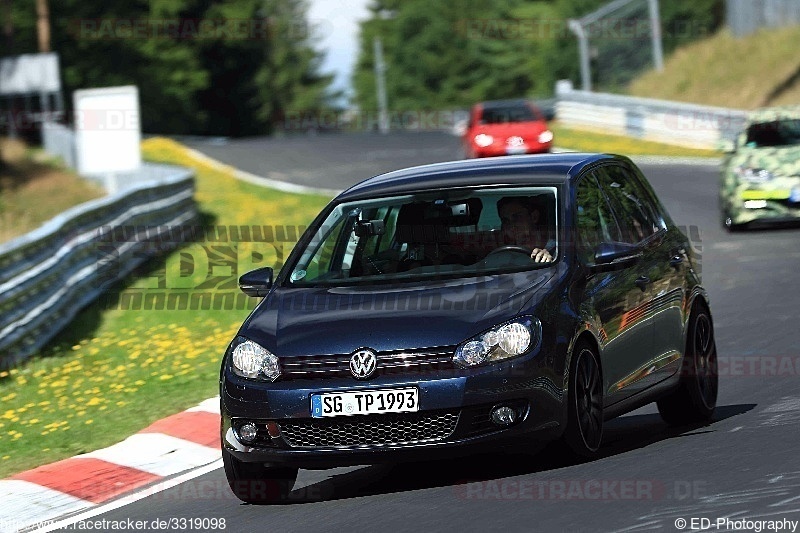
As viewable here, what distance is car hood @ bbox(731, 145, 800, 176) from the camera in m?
20.0

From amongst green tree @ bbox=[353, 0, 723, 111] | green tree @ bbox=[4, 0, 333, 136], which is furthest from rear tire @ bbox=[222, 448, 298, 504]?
green tree @ bbox=[353, 0, 723, 111]

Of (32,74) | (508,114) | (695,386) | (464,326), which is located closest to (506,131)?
(508,114)

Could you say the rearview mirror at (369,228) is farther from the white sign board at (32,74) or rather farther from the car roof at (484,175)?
the white sign board at (32,74)

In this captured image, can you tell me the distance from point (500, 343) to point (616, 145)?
32.4 m

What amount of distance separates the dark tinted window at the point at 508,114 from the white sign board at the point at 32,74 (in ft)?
88.2

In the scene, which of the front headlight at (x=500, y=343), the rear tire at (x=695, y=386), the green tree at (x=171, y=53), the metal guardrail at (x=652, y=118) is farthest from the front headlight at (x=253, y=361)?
the green tree at (x=171, y=53)

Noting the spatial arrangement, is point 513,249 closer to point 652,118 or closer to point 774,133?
point 774,133

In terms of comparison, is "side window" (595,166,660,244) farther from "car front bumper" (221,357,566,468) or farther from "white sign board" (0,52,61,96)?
"white sign board" (0,52,61,96)

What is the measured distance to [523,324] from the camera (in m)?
7.54

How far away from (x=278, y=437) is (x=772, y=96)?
124 feet

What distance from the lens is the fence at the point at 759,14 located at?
47344 mm

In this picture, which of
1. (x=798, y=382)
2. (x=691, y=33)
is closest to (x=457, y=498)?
(x=798, y=382)

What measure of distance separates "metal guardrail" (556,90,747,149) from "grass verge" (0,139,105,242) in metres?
14.0

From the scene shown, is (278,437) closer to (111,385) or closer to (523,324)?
(523,324)
